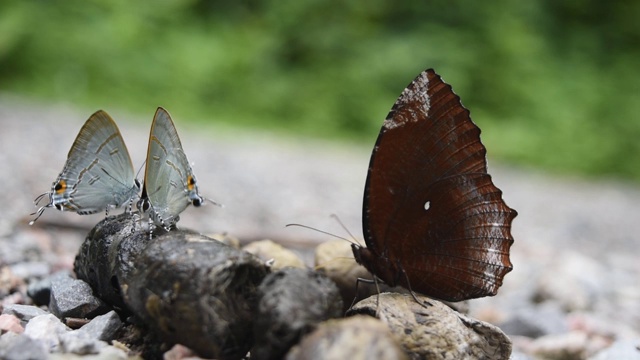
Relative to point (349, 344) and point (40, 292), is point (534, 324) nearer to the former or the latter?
point (349, 344)

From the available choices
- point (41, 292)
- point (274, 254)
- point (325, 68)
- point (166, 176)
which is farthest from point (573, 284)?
point (325, 68)

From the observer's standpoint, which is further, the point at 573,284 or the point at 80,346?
the point at 573,284

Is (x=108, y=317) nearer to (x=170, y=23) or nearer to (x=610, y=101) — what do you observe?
(x=170, y=23)

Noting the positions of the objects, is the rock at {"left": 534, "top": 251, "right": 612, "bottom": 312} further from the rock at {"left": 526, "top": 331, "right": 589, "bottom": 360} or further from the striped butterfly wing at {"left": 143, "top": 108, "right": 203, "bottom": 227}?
the striped butterfly wing at {"left": 143, "top": 108, "right": 203, "bottom": 227}

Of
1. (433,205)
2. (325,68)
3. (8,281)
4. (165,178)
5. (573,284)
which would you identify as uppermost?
(325,68)

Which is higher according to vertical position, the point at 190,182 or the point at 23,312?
the point at 190,182

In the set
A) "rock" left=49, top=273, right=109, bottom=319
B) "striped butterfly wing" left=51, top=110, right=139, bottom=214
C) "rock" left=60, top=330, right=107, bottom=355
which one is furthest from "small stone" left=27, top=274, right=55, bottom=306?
"rock" left=60, top=330, right=107, bottom=355

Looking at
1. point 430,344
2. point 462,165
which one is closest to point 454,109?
point 462,165
